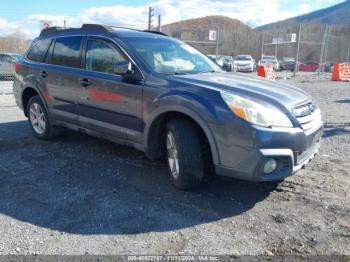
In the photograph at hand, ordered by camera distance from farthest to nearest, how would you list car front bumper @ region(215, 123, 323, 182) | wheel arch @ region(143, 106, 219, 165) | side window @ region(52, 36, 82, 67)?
1. side window @ region(52, 36, 82, 67)
2. wheel arch @ region(143, 106, 219, 165)
3. car front bumper @ region(215, 123, 323, 182)

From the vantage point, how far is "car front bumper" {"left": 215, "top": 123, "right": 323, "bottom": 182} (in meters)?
3.41

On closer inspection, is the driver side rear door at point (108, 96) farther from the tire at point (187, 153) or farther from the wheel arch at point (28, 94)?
the wheel arch at point (28, 94)

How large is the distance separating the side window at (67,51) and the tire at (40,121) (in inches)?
32.9

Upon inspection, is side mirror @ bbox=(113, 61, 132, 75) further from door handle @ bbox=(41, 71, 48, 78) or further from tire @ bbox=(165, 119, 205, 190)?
door handle @ bbox=(41, 71, 48, 78)

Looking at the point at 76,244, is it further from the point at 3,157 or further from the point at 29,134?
the point at 29,134

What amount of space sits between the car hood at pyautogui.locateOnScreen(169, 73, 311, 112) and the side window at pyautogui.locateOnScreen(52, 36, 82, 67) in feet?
5.94

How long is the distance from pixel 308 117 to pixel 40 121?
14.1ft

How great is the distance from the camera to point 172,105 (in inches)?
153

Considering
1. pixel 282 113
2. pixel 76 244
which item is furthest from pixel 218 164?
pixel 76 244

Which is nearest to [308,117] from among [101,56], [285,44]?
[101,56]

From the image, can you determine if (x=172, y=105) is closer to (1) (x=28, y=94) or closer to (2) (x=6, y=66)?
(1) (x=28, y=94)

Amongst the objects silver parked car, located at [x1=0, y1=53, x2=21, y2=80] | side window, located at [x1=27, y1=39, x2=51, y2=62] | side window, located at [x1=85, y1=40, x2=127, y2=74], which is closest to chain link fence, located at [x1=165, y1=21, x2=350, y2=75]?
silver parked car, located at [x1=0, y1=53, x2=21, y2=80]

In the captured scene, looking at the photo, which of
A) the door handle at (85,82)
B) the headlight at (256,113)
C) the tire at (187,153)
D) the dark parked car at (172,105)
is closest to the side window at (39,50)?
the dark parked car at (172,105)

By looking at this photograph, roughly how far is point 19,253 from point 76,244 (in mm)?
439
